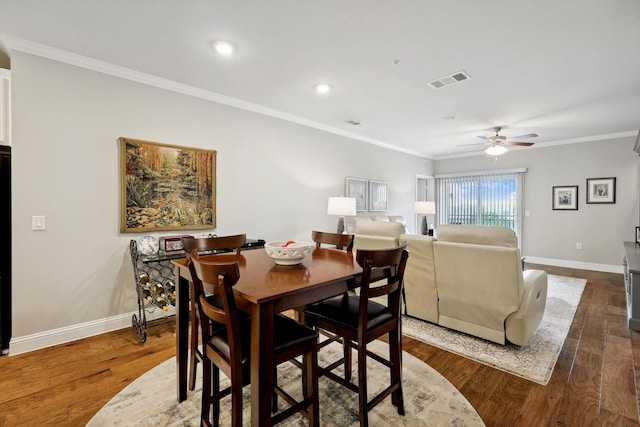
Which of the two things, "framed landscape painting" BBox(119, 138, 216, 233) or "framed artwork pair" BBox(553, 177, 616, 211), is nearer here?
"framed landscape painting" BBox(119, 138, 216, 233)

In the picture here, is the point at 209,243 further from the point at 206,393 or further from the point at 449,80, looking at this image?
the point at 449,80

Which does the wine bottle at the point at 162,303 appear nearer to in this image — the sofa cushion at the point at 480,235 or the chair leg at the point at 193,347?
the chair leg at the point at 193,347

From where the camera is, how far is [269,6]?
2.04m

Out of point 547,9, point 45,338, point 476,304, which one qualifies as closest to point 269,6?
point 547,9

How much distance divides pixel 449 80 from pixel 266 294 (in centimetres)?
316

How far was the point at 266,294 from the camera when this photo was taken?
119cm

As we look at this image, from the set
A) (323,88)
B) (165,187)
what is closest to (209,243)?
(165,187)

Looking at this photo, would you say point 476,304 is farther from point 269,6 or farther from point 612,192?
point 612,192

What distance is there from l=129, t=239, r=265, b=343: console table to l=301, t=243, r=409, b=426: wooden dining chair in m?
1.68

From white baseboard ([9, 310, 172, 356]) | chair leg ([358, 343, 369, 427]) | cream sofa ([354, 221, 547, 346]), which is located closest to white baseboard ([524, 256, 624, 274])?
cream sofa ([354, 221, 547, 346])

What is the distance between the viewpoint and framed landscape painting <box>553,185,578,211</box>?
5859mm

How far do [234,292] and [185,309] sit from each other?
81 centimetres

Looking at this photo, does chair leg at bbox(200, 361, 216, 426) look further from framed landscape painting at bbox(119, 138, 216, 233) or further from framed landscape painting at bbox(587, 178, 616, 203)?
framed landscape painting at bbox(587, 178, 616, 203)

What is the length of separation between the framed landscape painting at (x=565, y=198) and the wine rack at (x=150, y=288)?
7142mm
